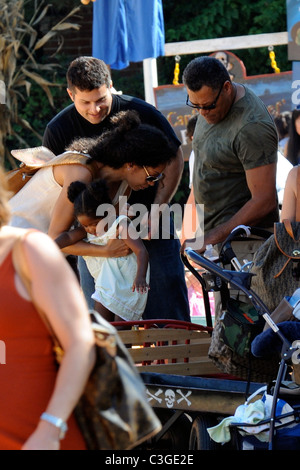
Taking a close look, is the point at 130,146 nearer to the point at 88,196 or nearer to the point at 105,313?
the point at 88,196

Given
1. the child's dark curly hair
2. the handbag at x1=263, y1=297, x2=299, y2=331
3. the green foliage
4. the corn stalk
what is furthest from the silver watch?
the green foliage

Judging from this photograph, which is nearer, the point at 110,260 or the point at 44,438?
the point at 44,438

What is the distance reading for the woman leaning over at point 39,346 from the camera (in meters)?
1.96

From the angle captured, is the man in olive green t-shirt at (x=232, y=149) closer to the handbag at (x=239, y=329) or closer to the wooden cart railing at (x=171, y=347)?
the wooden cart railing at (x=171, y=347)

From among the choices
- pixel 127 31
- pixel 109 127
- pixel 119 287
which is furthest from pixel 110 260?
pixel 127 31

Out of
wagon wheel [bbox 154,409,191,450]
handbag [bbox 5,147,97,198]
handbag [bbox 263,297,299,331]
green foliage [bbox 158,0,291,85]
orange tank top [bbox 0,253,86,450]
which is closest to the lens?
orange tank top [bbox 0,253,86,450]

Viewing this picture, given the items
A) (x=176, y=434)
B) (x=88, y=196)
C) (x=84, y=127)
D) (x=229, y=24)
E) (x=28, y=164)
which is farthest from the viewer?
(x=229, y=24)

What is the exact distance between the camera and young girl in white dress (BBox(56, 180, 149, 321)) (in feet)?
13.9

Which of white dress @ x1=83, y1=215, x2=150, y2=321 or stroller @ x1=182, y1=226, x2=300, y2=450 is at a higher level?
stroller @ x1=182, y1=226, x2=300, y2=450

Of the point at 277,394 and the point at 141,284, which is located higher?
the point at 277,394

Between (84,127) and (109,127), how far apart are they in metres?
0.19

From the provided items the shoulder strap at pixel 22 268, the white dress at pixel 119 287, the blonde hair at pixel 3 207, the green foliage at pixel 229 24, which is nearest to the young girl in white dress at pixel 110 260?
the white dress at pixel 119 287

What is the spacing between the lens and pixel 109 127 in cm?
470

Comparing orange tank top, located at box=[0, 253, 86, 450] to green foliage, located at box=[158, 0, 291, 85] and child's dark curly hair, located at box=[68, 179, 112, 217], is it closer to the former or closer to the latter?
child's dark curly hair, located at box=[68, 179, 112, 217]
